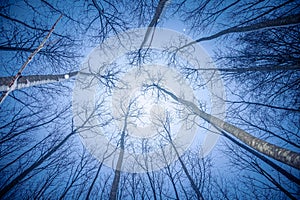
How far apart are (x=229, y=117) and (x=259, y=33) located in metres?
3.20

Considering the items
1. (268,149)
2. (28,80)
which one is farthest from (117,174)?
(268,149)

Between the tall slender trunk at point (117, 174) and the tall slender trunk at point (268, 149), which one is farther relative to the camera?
the tall slender trunk at point (117, 174)

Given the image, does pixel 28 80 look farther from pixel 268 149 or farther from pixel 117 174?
pixel 268 149

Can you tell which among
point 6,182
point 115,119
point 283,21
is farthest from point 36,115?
point 283,21

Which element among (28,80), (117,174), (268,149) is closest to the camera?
(268,149)

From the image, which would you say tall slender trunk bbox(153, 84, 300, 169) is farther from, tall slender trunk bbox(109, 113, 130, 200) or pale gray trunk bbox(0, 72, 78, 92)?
pale gray trunk bbox(0, 72, 78, 92)

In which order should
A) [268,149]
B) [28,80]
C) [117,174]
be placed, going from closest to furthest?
[268,149], [28,80], [117,174]

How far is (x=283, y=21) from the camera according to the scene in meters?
3.38

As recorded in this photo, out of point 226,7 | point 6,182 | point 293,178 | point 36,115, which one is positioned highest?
point 226,7

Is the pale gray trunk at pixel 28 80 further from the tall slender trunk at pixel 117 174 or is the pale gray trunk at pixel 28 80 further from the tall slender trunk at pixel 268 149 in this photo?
the tall slender trunk at pixel 268 149

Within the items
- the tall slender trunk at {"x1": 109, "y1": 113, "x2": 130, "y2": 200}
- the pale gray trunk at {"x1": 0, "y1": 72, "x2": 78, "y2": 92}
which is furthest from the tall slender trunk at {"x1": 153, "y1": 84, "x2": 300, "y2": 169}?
the pale gray trunk at {"x1": 0, "y1": 72, "x2": 78, "y2": 92}

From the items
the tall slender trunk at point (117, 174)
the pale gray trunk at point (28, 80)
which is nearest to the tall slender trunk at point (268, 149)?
the tall slender trunk at point (117, 174)

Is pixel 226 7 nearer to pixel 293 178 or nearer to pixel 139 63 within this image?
pixel 139 63

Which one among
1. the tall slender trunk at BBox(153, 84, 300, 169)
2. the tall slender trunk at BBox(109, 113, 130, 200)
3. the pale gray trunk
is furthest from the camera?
the tall slender trunk at BBox(109, 113, 130, 200)
